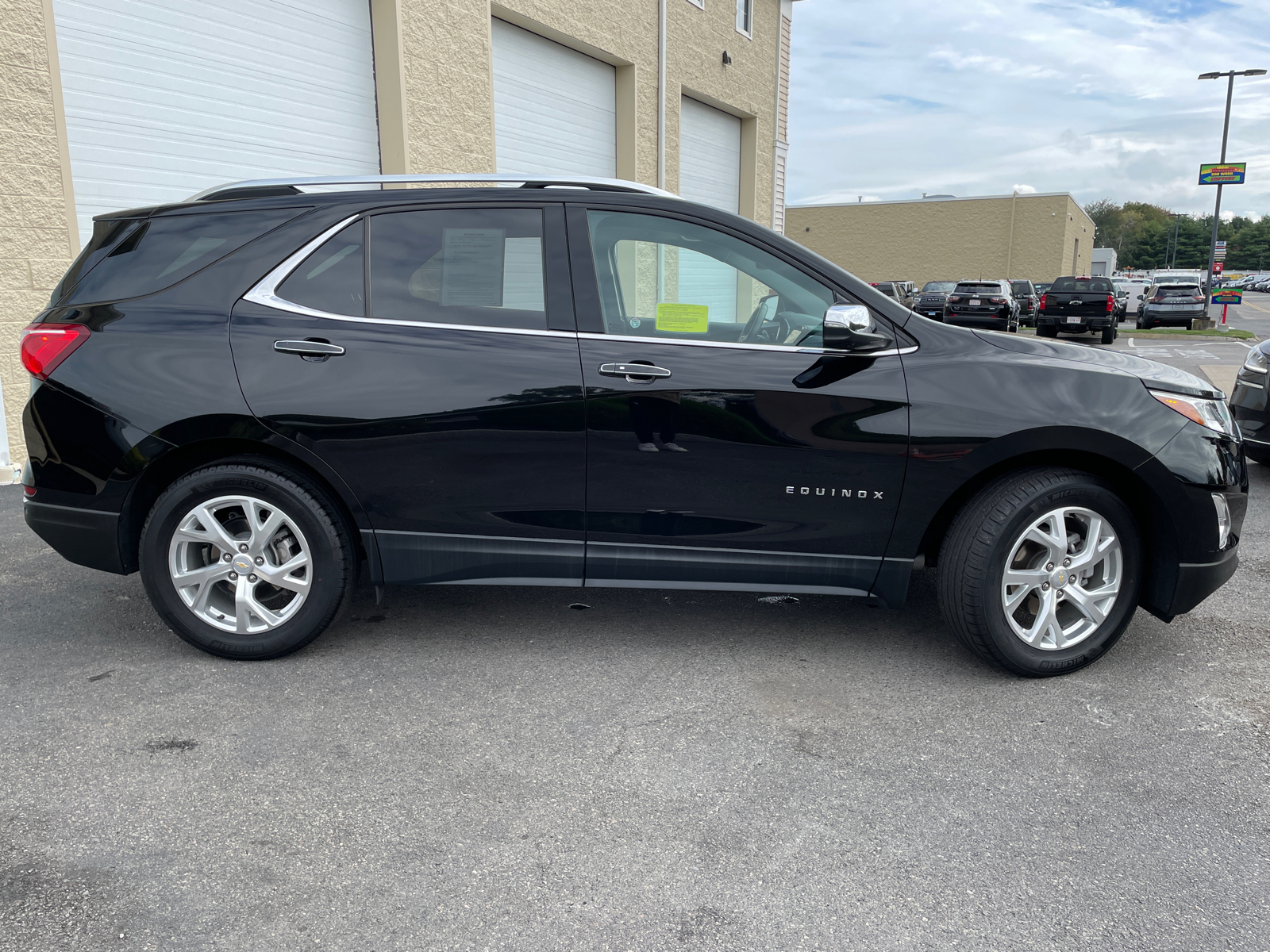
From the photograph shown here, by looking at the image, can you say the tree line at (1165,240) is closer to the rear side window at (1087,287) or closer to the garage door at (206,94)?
the rear side window at (1087,287)

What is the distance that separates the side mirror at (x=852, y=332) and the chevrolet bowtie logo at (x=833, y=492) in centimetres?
52

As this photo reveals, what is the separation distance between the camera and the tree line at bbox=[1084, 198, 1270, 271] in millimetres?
126875

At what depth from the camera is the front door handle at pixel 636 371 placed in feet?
11.1

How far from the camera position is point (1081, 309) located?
85.1ft

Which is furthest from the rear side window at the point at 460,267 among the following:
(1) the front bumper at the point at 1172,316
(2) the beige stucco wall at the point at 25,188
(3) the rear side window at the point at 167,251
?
(1) the front bumper at the point at 1172,316

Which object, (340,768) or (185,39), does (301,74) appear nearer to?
(185,39)

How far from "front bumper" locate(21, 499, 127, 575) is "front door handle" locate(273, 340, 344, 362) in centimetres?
94

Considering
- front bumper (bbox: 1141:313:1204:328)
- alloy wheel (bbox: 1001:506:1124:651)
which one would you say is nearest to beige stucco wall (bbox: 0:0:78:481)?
alloy wheel (bbox: 1001:506:1124:651)

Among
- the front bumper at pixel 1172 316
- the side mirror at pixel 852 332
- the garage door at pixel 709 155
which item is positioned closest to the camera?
the side mirror at pixel 852 332

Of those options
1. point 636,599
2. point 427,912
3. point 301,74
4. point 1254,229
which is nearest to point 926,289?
point 301,74

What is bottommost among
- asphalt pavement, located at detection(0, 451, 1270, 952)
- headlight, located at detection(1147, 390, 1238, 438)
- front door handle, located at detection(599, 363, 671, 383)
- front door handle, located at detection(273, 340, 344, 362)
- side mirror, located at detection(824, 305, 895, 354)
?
asphalt pavement, located at detection(0, 451, 1270, 952)

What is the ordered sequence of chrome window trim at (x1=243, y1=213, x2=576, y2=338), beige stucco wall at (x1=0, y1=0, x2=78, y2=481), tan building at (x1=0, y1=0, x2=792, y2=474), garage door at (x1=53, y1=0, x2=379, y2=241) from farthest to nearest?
garage door at (x1=53, y1=0, x2=379, y2=241) < tan building at (x1=0, y1=0, x2=792, y2=474) < beige stucco wall at (x1=0, y1=0, x2=78, y2=481) < chrome window trim at (x1=243, y1=213, x2=576, y2=338)

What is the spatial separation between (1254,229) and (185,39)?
178879 mm

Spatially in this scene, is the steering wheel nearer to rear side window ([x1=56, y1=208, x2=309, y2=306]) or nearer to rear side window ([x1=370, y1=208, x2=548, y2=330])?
rear side window ([x1=370, y1=208, x2=548, y2=330])
